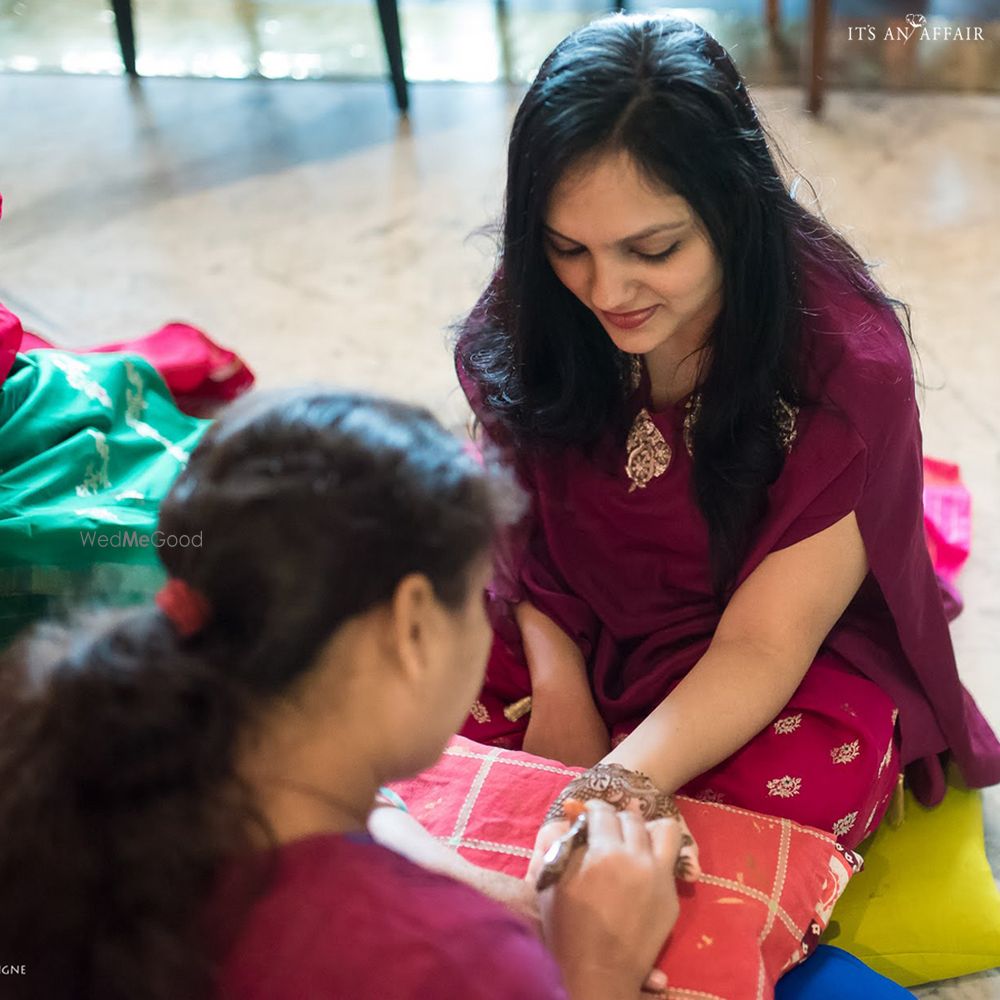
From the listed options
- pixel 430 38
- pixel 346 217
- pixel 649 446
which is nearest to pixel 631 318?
pixel 649 446

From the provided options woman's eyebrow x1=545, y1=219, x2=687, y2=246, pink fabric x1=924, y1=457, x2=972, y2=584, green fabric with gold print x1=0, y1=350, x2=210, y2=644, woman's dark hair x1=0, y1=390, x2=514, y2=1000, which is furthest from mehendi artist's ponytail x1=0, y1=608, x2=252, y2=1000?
pink fabric x1=924, y1=457, x2=972, y2=584

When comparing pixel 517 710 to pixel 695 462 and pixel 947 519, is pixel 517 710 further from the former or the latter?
pixel 947 519

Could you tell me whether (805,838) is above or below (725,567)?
below

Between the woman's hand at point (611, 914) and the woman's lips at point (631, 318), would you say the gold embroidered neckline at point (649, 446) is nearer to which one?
the woman's lips at point (631, 318)

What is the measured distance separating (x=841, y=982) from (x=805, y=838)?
5.2 inches

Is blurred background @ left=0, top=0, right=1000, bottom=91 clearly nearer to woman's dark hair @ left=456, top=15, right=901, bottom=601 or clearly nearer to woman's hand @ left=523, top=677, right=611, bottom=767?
woman's dark hair @ left=456, top=15, right=901, bottom=601

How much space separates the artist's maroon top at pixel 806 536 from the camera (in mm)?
1228

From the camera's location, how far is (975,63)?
2.94m

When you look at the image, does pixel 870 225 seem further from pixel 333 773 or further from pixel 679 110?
pixel 333 773

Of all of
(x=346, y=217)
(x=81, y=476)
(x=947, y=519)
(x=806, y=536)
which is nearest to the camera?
(x=806, y=536)

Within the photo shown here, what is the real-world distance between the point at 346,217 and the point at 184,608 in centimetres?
201

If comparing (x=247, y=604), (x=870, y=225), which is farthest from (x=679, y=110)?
(x=870, y=225)

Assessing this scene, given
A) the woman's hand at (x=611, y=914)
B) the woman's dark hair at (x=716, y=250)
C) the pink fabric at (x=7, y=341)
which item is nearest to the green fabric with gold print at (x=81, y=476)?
the pink fabric at (x=7, y=341)

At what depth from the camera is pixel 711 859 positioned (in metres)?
1.19
